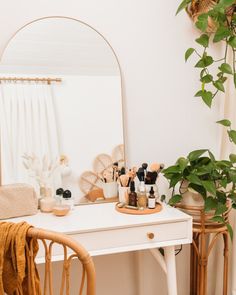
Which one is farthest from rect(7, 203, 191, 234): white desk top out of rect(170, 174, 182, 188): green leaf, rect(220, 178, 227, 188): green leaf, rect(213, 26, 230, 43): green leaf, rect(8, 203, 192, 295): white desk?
rect(213, 26, 230, 43): green leaf

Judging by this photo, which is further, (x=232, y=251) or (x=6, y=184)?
(x=232, y=251)

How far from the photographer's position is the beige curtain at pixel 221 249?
1.96 meters

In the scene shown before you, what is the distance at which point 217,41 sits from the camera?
1766mm

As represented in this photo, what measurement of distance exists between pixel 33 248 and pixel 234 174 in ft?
3.64

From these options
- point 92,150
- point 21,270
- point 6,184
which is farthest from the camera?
point 92,150

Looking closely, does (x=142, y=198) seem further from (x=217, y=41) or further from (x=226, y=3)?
(x=226, y=3)

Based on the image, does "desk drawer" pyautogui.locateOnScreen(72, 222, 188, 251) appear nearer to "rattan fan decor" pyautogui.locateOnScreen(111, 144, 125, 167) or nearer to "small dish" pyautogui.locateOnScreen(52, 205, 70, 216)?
"small dish" pyautogui.locateOnScreen(52, 205, 70, 216)

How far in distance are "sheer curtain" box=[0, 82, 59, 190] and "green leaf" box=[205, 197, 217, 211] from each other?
791mm

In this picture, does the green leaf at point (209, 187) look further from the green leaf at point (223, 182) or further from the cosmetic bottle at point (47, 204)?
the cosmetic bottle at point (47, 204)

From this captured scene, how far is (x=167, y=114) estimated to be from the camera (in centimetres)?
200

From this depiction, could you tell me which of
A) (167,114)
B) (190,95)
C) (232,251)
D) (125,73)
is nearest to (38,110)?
(125,73)

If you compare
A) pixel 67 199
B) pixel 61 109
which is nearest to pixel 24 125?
pixel 61 109

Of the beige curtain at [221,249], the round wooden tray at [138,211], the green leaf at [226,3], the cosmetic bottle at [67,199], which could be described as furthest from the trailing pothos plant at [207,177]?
the green leaf at [226,3]

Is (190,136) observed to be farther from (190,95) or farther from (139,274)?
(139,274)
